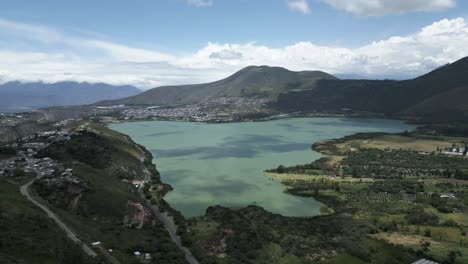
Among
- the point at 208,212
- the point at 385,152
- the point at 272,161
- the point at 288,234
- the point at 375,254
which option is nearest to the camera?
the point at 375,254

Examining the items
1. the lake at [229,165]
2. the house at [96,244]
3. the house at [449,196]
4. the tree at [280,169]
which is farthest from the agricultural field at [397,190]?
the house at [96,244]

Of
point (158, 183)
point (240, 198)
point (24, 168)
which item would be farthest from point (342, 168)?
point (24, 168)

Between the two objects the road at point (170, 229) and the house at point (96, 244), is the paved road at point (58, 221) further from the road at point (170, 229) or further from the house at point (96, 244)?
the road at point (170, 229)

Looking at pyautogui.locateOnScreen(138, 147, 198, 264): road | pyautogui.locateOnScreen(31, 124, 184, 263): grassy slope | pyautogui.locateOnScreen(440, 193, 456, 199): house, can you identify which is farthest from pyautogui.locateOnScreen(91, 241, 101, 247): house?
pyautogui.locateOnScreen(440, 193, 456, 199): house

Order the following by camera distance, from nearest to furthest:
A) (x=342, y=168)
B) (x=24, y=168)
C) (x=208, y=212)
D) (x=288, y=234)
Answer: (x=288, y=234), (x=208, y=212), (x=24, y=168), (x=342, y=168)

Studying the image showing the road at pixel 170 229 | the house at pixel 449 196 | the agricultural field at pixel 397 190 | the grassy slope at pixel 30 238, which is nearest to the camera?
the grassy slope at pixel 30 238

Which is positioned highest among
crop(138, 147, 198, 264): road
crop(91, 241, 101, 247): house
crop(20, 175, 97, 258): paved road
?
crop(20, 175, 97, 258): paved road

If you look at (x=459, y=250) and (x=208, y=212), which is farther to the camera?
(x=208, y=212)

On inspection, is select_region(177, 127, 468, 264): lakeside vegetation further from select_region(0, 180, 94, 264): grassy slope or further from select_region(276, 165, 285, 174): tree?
select_region(0, 180, 94, 264): grassy slope

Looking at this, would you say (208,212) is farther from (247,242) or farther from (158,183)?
(158,183)
